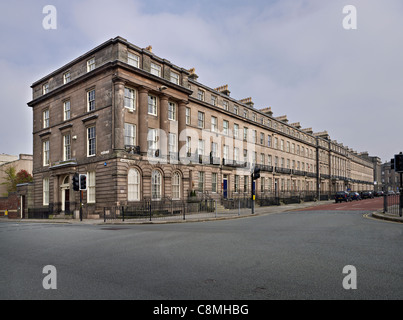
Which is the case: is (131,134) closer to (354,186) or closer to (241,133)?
(241,133)

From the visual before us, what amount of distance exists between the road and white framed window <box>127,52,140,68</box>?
1961 centimetres

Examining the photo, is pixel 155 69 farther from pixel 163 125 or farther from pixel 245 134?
pixel 245 134

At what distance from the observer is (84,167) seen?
1072 inches

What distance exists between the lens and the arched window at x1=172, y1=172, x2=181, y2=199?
29872mm

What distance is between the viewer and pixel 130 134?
2602 cm

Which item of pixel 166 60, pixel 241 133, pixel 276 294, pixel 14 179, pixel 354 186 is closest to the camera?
pixel 276 294

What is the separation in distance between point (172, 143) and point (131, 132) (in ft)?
16.6

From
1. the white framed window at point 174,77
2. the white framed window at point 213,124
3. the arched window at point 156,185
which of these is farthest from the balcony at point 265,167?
the arched window at point 156,185

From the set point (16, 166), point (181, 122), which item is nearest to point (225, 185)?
point (181, 122)

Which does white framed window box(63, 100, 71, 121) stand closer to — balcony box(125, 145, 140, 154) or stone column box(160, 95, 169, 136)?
balcony box(125, 145, 140, 154)

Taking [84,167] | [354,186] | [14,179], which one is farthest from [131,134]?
[354,186]

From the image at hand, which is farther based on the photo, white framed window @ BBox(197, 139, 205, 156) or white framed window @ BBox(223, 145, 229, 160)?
white framed window @ BBox(223, 145, 229, 160)

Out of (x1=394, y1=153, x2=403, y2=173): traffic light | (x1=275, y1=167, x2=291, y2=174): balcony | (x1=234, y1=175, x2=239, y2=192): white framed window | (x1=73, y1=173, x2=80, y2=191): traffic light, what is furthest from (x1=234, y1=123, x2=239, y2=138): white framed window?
(x1=394, y1=153, x2=403, y2=173): traffic light
